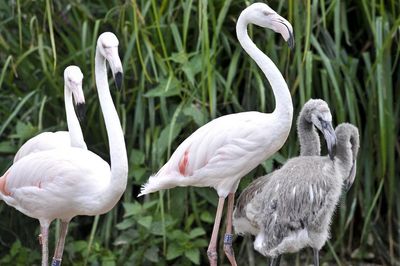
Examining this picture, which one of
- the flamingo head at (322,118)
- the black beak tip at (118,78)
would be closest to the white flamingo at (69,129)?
the black beak tip at (118,78)

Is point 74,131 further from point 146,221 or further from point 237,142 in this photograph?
point 237,142

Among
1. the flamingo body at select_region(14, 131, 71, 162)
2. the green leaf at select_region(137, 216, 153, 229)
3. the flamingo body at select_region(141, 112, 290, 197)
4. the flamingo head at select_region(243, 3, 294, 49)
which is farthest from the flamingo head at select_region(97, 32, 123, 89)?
the green leaf at select_region(137, 216, 153, 229)

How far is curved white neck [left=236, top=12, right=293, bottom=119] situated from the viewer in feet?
19.8

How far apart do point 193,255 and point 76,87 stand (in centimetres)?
148

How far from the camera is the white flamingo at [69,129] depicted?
6.52 meters

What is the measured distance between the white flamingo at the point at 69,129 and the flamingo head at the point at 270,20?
44.7 inches

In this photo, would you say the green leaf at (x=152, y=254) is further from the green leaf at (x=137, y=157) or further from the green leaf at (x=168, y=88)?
the green leaf at (x=168, y=88)

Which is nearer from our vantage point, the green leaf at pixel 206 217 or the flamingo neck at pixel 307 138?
the flamingo neck at pixel 307 138

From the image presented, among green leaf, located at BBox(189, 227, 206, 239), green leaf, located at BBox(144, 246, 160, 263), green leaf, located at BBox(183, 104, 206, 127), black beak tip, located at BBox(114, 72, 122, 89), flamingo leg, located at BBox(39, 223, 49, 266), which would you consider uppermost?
black beak tip, located at BBox(114, 72, 122, 89)

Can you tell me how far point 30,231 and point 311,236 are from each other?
281cm

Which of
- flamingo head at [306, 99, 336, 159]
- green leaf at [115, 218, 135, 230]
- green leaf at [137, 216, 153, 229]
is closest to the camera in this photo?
flamingo head at [306, 99, 336, 159]

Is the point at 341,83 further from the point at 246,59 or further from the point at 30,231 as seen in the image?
the point at 30,231

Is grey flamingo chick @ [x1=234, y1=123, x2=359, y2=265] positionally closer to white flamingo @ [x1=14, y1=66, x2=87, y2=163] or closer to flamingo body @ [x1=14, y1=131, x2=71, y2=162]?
white flamingo @ [x1=14, y1=66, x2=87, y2=163]

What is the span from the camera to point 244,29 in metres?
6.27
